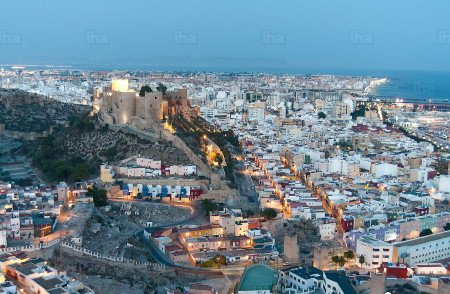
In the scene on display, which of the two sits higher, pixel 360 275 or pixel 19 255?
pixel 19 255

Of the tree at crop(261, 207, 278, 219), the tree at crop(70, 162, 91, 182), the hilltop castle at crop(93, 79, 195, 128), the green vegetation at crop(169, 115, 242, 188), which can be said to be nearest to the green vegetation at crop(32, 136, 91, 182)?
the tree at crop(70, 162, 91, 182)

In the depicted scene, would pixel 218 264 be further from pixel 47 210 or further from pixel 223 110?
pixel 223 110

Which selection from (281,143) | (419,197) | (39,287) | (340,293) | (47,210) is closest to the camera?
(39,287)

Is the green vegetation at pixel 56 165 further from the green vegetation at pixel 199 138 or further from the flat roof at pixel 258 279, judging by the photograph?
the flat roof at pixel 258 279

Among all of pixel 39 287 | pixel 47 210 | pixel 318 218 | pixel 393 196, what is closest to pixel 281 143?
pixel 393 196

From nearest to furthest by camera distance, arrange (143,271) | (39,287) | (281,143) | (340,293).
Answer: (39,287) < (340,293) < (143,271) < (281,143)

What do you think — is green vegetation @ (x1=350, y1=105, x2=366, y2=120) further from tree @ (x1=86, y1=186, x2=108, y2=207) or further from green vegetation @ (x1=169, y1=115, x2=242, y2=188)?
tree @ (x1=86, y1=186, x2=108, y2=207)

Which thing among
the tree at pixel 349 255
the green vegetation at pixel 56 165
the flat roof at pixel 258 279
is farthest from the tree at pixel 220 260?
the green vegetation at pixel 56 165

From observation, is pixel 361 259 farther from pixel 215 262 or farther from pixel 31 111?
pixel 31 111
